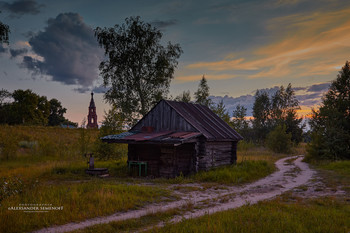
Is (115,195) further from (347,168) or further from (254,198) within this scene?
(347,168)

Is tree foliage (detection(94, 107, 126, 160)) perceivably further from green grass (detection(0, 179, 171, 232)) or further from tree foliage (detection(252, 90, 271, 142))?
tree foliage (detection(252, 90, 271, 142))

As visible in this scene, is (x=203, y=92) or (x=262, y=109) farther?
(x=262, y=109)

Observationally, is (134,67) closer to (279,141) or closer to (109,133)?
(109,133)

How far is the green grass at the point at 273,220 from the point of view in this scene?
7250 millimetres

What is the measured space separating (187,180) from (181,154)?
2479 millimetres

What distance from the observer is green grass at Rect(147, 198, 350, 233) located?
7.25 meters

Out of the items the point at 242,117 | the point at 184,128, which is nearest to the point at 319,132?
the point at 184,128

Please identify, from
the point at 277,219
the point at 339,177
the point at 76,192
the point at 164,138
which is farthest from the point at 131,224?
the point at 339,177

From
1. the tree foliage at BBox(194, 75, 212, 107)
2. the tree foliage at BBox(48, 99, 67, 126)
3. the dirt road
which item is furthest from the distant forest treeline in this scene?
the dirt road

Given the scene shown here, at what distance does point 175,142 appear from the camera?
15641mm

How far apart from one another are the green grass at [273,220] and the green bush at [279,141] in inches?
1290

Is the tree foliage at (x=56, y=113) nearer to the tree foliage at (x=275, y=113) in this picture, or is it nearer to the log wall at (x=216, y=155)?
the tree foliage at (x=275, y=113)

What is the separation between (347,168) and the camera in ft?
67.8

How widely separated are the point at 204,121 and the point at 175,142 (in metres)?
6.39
